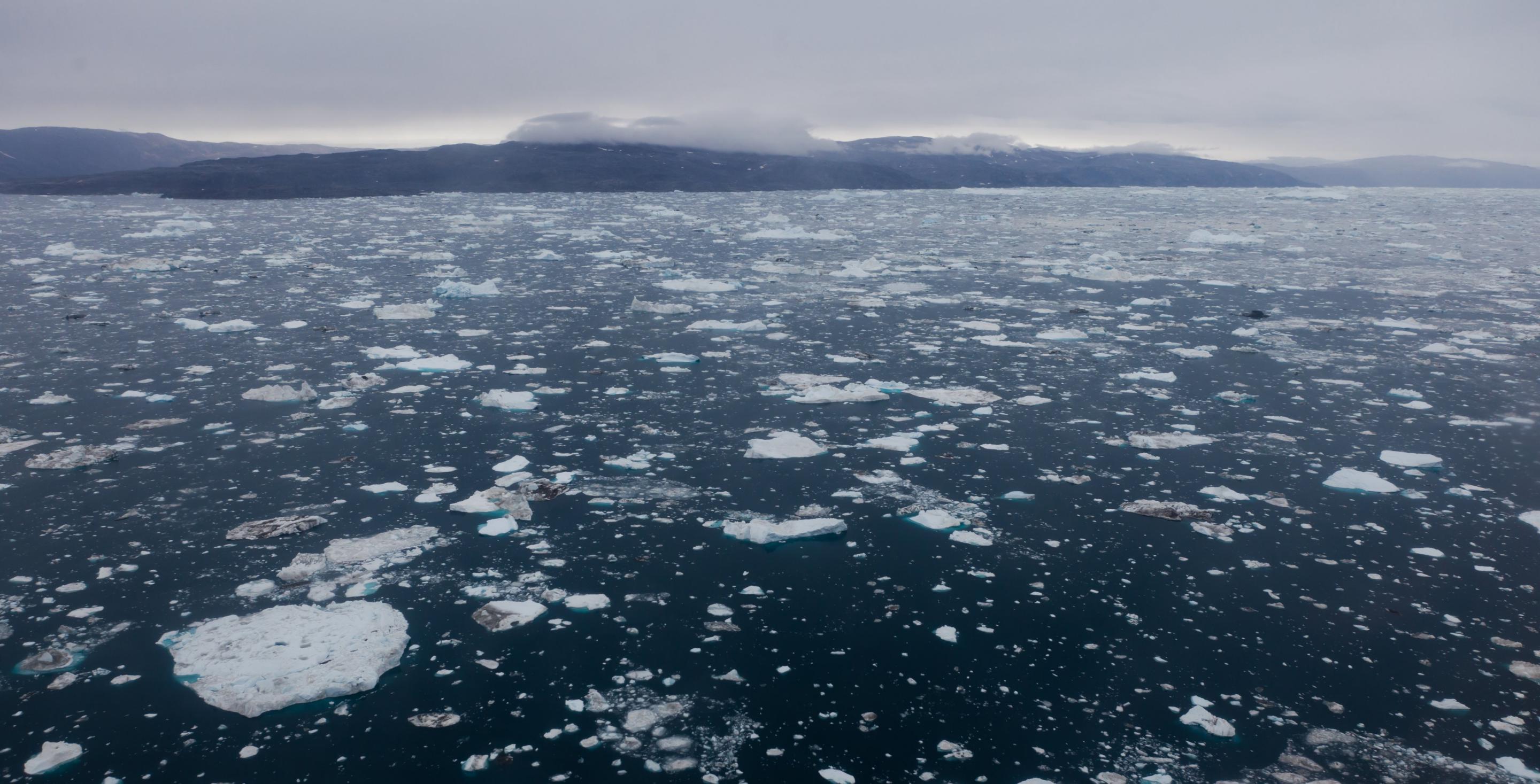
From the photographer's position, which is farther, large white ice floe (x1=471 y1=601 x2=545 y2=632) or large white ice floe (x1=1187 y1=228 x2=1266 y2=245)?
large white ice floe (x1=1187 y1=228 x2=1266 y2=245)

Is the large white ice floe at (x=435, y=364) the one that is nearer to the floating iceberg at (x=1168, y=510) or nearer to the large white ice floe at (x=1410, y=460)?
the floating iceberg at (x=1168, y=510)

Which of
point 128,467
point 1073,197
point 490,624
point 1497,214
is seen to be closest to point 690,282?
point 128,467

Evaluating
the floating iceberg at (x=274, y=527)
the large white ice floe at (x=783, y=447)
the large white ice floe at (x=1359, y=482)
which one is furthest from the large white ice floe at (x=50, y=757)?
the large white ice floe at (x=1359, y=482)

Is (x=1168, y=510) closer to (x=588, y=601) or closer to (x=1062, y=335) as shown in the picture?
(x=588, y=601)

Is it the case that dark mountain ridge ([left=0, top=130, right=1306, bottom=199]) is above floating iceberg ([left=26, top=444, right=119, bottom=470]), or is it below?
above

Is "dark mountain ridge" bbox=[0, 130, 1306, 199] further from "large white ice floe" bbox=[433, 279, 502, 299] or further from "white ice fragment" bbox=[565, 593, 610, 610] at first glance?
"white ice fragment" bbox=[565, 593, 610, 610]

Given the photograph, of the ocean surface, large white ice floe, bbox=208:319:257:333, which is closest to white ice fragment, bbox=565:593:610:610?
the ocean surface
